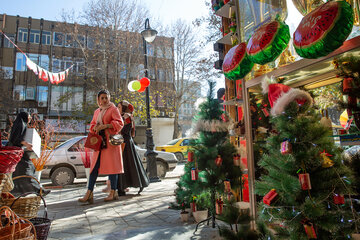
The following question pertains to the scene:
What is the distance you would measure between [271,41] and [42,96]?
28476 millimetres

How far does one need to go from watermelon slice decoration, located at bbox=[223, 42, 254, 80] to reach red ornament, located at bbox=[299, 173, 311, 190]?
5.02 feet

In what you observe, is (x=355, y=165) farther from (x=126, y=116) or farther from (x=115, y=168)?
(x=126, y=116)

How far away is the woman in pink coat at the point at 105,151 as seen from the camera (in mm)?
4656

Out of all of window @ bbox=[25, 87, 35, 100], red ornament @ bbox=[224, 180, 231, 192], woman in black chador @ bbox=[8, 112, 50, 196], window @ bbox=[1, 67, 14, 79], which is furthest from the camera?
window @ bbox=[25, 87, 35, 100]

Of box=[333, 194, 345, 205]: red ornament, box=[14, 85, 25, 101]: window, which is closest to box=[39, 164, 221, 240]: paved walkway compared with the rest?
box=[333, 194, 345, 205]: red ornament

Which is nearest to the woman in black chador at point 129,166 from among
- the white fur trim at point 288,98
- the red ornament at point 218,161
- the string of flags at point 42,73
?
the red ornament at point 218,161

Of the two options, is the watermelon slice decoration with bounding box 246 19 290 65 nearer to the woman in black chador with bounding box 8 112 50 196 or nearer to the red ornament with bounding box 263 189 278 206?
the red ornament with bounding box 263 189 278 206

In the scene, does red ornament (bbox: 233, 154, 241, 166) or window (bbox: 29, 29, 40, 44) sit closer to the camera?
red ornament (bbox: 233, 154, 241, 166)

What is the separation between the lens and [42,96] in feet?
86.6

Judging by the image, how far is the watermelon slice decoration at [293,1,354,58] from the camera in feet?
6.14

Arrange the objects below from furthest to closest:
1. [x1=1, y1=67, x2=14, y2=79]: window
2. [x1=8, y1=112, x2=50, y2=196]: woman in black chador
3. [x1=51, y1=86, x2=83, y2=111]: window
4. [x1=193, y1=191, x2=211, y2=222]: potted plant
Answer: [x1=51, y1=86, x2=83, y2=111]: window < [x1=1, y1=67, x2=14, y2=79]: window < [x1=8, y1=112, x2=50, y2=196]: woman in black chador < [x1=193, y1=191, x2=211, y2=222]: potted plant

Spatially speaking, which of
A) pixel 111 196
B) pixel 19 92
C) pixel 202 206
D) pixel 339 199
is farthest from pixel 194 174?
pixel 19 92

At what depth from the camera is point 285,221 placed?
186cm

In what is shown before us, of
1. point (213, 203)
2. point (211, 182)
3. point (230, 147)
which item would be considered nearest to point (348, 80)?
point (230, 147)
